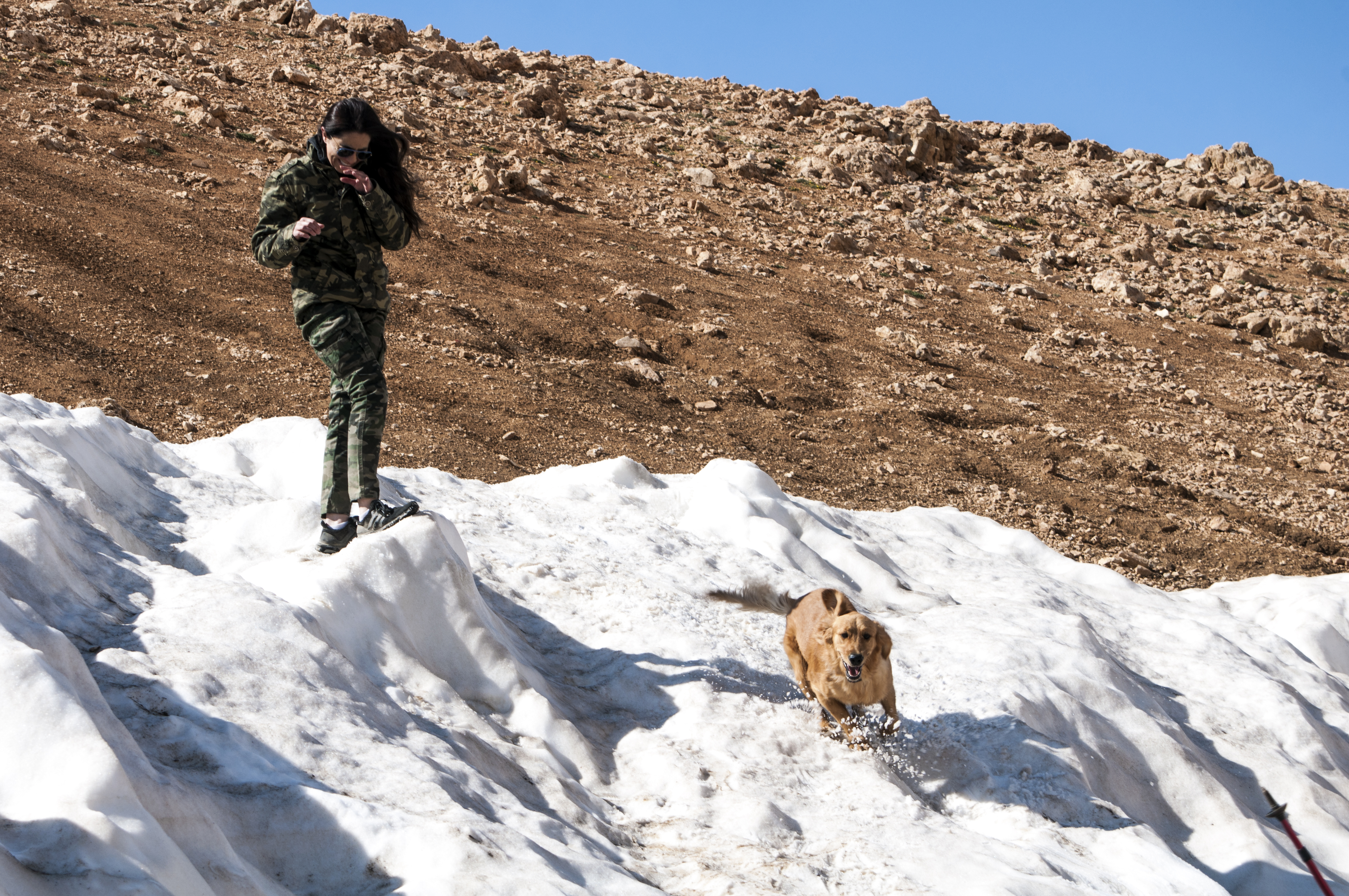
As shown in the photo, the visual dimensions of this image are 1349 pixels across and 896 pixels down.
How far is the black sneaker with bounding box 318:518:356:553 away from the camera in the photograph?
469 centimetres

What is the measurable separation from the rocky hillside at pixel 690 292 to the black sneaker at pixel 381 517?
5139mm

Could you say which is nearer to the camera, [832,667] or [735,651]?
[832,667]

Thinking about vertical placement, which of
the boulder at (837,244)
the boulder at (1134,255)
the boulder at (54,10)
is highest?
the boulder at (1134,255)

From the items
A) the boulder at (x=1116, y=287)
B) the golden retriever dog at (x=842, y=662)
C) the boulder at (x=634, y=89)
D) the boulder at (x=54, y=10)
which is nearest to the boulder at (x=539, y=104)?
the boulder at (x=634, y=89)

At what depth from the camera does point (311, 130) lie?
59.1ft

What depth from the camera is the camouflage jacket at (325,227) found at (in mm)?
4398

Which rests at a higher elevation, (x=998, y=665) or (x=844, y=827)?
(x=998, y=665)

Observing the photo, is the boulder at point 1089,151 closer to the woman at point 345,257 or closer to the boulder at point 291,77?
the boulder at point 291,77

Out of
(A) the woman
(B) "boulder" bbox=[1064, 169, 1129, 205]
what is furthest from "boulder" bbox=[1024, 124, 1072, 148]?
(A) the woman

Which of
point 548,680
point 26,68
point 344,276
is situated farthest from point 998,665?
point 26,68

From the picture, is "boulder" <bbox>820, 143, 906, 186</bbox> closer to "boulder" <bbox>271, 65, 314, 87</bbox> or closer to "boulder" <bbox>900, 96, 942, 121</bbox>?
"boulder" <bbox>900, 96, 942, 121</bbox>

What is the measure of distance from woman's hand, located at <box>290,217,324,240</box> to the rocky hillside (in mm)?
5826

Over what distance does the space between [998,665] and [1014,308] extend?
13.8 meters

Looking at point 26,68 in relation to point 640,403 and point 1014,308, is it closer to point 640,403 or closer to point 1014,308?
point 640,403
